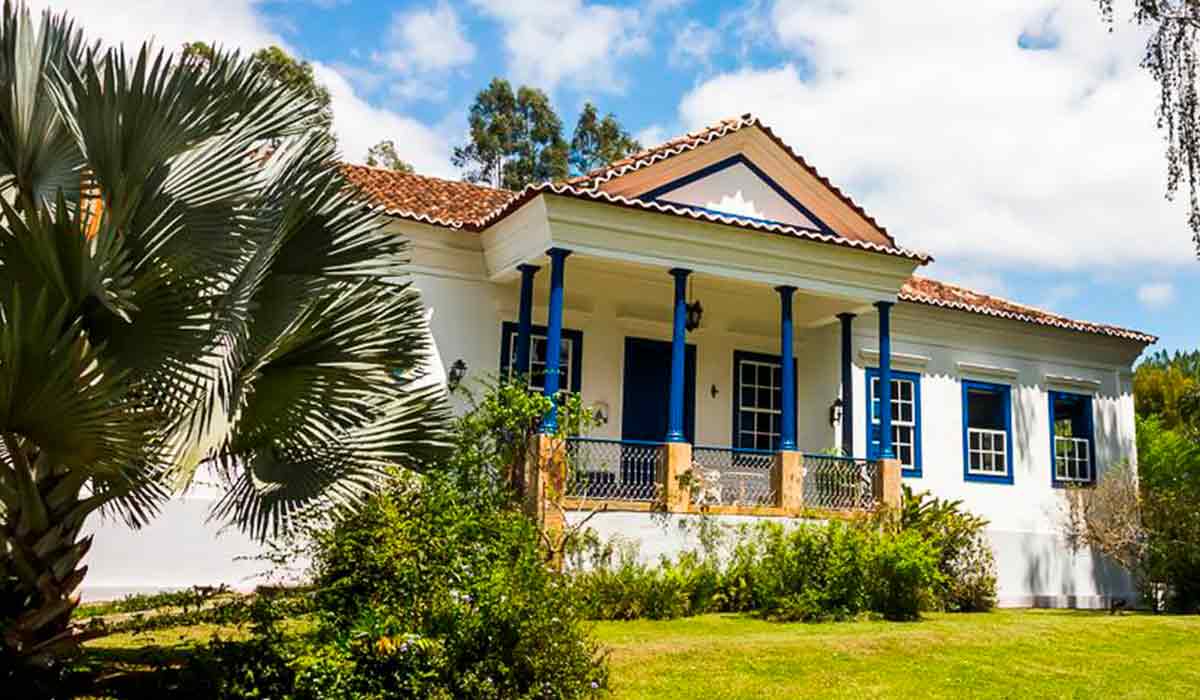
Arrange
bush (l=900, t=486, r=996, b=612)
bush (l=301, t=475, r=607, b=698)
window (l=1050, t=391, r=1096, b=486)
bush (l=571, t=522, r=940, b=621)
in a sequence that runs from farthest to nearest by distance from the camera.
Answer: window (l=1050, t=391, r=1096, b=486), bush (l=900, t=486, r=996, b=612), bush (l=571, t=522, r=940, b=621), bush (l=301, t=475, r=607, b=698)

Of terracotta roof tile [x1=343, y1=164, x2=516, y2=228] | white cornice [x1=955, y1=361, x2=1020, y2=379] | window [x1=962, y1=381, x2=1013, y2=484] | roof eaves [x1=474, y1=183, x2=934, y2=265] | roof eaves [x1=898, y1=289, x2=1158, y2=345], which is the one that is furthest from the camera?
white cornice [x1=955, y1=361, x2=1020, y2=379]

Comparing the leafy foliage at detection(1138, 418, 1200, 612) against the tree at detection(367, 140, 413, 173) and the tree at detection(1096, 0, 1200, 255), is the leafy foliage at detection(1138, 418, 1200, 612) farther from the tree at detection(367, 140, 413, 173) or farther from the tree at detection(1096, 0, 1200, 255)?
the tree at detection(367, 140, 413, 173)

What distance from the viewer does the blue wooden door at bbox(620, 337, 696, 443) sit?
51.3 feet

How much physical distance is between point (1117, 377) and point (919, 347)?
4787 millimetres

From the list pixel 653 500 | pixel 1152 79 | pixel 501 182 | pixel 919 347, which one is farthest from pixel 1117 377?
pixel 501 182

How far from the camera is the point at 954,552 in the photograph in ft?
47.4

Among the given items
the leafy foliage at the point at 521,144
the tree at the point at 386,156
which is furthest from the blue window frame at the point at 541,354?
the leafy foliage at the point at 521,144

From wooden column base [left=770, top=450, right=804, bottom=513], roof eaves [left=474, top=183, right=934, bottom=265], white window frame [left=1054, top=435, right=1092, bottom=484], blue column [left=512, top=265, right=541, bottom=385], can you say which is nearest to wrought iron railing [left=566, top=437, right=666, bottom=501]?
blue column [left=512, top=265, right=541, bottom=385]

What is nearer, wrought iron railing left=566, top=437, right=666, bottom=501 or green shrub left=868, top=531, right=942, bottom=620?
green shrub left=868, top=531, right=942, bottom=620

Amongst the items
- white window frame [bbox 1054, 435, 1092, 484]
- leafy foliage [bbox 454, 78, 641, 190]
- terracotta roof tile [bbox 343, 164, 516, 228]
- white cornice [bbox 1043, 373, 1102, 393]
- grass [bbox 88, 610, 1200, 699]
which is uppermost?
leafy foliage [bbox 454, 78, 641, 190]

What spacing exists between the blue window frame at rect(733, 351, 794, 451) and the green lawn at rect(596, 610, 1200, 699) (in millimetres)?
5344

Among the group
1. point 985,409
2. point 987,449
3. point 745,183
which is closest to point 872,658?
point 745,183

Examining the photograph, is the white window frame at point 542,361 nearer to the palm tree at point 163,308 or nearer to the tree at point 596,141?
the palm tree at point 163,308

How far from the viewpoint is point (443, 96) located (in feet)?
46.0
